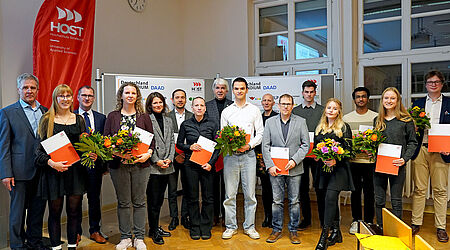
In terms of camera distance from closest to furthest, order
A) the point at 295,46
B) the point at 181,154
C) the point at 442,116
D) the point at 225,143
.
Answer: the point at 225,143 < the point at 442,116 < the point at 181,154 < the point at 295,46

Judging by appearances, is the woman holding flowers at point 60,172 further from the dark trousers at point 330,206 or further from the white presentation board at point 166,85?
the dark trousers at point 330,206

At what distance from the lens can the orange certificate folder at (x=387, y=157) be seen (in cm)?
346

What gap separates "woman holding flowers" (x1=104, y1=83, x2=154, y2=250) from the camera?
11.2 ft

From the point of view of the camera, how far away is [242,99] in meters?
3.96

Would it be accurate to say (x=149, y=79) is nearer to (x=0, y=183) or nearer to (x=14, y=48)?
(x=14, y=48)

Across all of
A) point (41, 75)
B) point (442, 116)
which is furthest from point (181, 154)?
point (442, 116)

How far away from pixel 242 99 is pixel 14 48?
2.71m

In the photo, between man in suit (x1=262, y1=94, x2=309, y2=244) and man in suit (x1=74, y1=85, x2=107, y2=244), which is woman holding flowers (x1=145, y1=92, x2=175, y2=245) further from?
man in suit (x1=262, y1=94, x2=309, y2=244)

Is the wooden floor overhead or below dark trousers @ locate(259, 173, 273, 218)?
below

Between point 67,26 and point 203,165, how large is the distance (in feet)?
7.76

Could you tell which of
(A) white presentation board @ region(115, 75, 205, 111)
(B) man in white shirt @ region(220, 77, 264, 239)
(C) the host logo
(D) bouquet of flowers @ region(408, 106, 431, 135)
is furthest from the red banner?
(D) bouquet of flowers @ region(408, 106, 431, 135)

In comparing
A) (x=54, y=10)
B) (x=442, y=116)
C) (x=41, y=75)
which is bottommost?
(x=442, y=116)

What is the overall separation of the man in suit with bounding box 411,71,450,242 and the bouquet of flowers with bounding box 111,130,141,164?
291cm

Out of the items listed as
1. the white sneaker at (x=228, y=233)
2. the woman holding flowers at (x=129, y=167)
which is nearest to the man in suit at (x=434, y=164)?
the white sneaker at (x=228, y=233)
